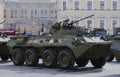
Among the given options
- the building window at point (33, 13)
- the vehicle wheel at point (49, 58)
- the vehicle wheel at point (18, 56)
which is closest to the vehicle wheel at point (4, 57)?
the vehicle wheel at point (18, 56)

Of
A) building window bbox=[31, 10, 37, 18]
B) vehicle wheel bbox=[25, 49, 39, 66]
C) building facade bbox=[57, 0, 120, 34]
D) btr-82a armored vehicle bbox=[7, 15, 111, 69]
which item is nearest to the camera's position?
btr-82a armored vehicle bbox=[7, 15, 111, 69]

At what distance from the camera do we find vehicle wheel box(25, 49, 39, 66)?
2048cm

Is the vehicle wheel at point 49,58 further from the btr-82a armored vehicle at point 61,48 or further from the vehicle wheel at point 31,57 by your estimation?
the vehicle wheel at point 31,57

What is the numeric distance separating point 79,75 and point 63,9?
54.9 m

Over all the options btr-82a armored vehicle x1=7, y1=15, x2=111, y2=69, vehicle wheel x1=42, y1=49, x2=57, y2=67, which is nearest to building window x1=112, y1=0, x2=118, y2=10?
btr-82a armored vehicle x1=7, y1=15, x2=111, y2=69

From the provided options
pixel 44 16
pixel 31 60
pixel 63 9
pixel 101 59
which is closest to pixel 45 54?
pixel 31 60

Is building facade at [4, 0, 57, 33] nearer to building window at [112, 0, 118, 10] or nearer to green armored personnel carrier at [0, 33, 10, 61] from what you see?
building window at [112, 0, 118, 10]

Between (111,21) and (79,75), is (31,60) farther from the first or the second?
(111,21)

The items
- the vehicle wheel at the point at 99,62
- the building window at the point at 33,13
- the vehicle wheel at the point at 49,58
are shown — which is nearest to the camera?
the vehicle wheel at the point at 49,58

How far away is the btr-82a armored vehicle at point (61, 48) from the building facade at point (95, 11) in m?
50.2

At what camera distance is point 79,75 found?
17.3m

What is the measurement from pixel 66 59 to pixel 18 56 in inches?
133

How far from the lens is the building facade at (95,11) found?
2822 inches

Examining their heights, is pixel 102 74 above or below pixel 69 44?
below
